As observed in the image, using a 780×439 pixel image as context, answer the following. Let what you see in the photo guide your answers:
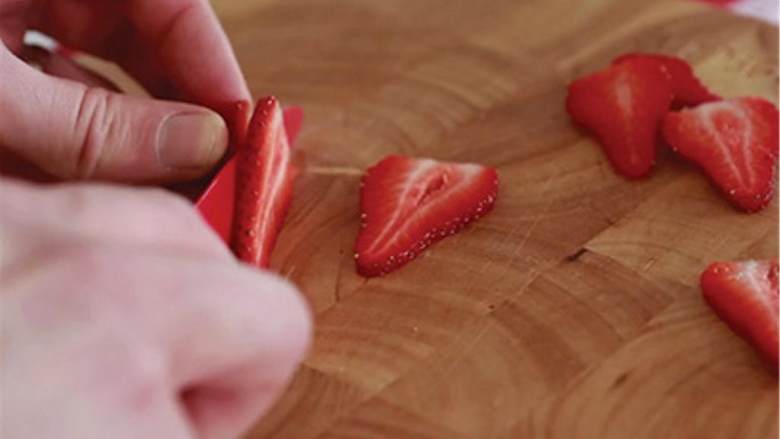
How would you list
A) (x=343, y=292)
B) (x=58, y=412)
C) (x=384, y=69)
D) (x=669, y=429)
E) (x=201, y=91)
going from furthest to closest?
1. (x=384, y=69)
2. (x=201, y=91)
3. (x=343, y=292)
4. (x=669, y=429)
5. (x=58, y=412)

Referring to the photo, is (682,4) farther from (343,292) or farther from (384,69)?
(343,292)

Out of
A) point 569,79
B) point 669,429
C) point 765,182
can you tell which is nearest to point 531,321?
point 669,429

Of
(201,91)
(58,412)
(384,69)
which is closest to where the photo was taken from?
(58,412)

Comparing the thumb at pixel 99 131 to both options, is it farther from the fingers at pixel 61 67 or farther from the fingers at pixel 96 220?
the fingers at pixel 96 220

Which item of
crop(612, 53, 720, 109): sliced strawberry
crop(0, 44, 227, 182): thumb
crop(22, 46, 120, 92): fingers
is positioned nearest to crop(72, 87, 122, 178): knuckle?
crop(0, 44, 227, 182): thumb

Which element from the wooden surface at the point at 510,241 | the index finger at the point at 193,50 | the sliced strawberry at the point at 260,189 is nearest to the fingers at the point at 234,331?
the wooden surface at the point at 510,241

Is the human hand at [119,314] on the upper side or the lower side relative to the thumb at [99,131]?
upper
